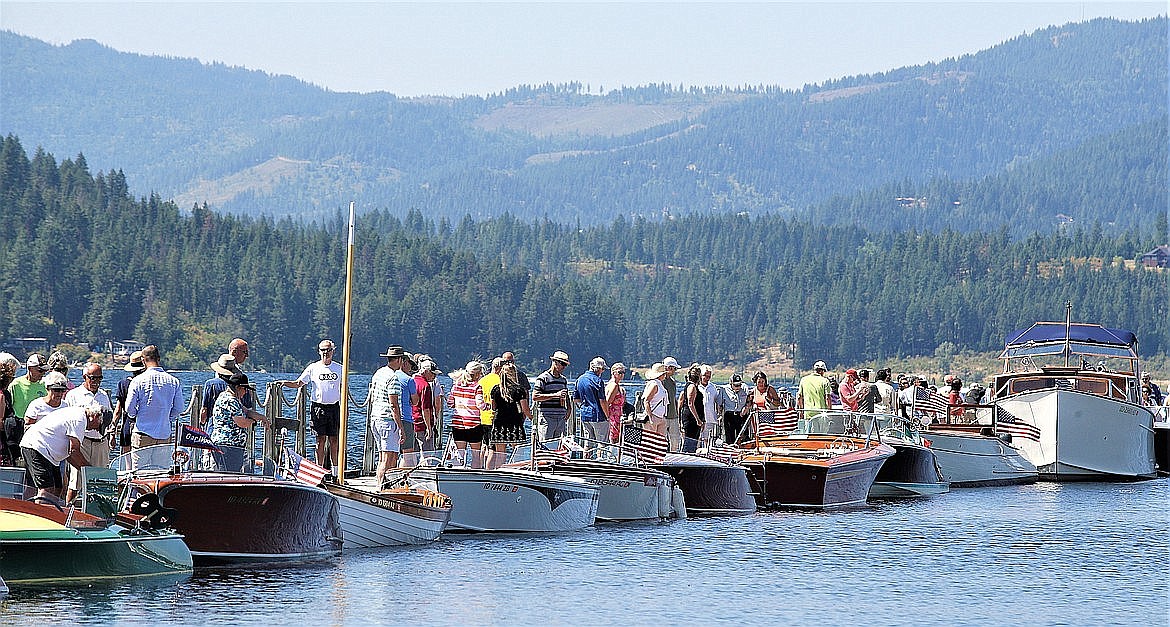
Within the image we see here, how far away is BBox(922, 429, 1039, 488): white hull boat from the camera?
126 ft

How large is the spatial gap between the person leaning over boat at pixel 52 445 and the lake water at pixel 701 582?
59.6 inches

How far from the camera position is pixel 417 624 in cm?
1806

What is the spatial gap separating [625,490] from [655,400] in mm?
3733

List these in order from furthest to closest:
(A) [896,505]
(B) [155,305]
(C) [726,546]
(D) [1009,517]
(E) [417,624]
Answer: (B) [155,305]
(A) [896,505]
(D) [1009,517]
(C) [726,546]
(E) [417,624]

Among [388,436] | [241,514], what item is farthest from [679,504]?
[241,514]

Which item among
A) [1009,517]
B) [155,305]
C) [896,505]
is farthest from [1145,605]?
[155,305]

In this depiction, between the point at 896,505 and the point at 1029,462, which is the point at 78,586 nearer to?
the point at 896,505

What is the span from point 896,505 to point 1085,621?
14.2 metres

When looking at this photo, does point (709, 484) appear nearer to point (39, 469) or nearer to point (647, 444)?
point (647, 444)

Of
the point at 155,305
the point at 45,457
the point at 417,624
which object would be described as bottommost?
the point at 417,624

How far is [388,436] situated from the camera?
25.2m

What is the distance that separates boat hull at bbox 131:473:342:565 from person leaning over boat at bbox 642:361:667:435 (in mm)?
10386

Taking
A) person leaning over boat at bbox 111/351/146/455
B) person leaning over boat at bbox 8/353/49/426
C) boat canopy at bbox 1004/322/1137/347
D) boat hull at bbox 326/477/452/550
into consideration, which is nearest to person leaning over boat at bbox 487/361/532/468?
boat hull at bbox 326/477/452/550

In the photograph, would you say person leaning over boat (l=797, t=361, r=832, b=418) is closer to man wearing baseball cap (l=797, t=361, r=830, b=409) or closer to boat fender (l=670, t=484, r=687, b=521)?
man wearing baseball cap (l=797, t=361, r=830, b=409)
